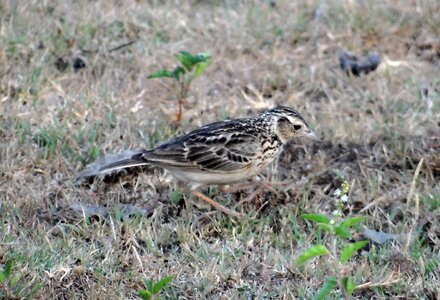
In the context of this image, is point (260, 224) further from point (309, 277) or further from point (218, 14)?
point (218, 14)

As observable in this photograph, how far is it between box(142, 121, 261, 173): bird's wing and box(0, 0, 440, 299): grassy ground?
12.6 inches

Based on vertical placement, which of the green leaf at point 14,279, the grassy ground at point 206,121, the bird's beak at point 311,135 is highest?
the green leaf at point 14,279

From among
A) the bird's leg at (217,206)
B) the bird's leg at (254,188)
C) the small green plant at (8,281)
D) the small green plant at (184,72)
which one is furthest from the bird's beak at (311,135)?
the small green plant at (8,281)

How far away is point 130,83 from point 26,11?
5.71 ft

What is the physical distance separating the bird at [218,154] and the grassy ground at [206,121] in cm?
23

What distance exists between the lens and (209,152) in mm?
7246

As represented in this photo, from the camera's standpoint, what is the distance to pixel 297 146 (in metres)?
8.23

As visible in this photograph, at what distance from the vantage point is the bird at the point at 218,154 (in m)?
7.18

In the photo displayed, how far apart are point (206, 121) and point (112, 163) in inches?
65.1

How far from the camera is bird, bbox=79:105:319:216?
23.5 ft

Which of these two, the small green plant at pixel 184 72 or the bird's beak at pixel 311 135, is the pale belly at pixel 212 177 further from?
the small green plant at pixel 184 72

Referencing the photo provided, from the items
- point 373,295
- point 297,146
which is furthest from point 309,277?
point 297,146

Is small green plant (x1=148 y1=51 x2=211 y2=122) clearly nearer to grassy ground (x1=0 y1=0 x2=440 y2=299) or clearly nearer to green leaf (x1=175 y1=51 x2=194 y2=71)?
green leaf (x1=175 y1=51 x2=194 y2=71)

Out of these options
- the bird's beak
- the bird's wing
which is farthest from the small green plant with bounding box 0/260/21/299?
the bird's beak
